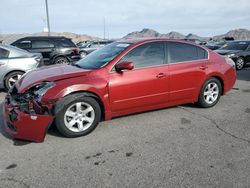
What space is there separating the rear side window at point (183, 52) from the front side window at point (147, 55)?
201 millimetres

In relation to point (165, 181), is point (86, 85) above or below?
above

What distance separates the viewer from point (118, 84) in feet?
13.7

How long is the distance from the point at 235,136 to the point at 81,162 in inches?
96.6

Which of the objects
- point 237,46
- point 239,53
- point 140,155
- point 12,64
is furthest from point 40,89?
point 237,46

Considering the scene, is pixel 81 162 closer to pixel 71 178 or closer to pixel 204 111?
pixel 71 178

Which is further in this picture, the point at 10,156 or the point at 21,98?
the point at 21,98

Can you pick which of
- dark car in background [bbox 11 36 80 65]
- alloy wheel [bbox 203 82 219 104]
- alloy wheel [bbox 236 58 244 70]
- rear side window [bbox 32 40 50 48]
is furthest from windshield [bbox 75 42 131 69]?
alloy wheel [bbox 236 58 244 70]

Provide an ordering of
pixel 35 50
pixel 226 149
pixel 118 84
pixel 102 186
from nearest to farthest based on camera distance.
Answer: pixel 102 186 < pixel 226 149 < pixel 118 84 < pixel 35 50

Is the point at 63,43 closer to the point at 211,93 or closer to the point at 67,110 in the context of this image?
the point at 211,93

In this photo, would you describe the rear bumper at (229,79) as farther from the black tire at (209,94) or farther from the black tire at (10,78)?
the black tire at (10,78)

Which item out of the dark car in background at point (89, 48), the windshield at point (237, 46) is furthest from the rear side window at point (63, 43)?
the windshield at point (237, 46)

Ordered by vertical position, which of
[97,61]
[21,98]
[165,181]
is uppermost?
[97,61]

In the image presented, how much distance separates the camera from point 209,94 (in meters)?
5.32

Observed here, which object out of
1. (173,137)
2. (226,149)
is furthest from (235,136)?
(173,137)
